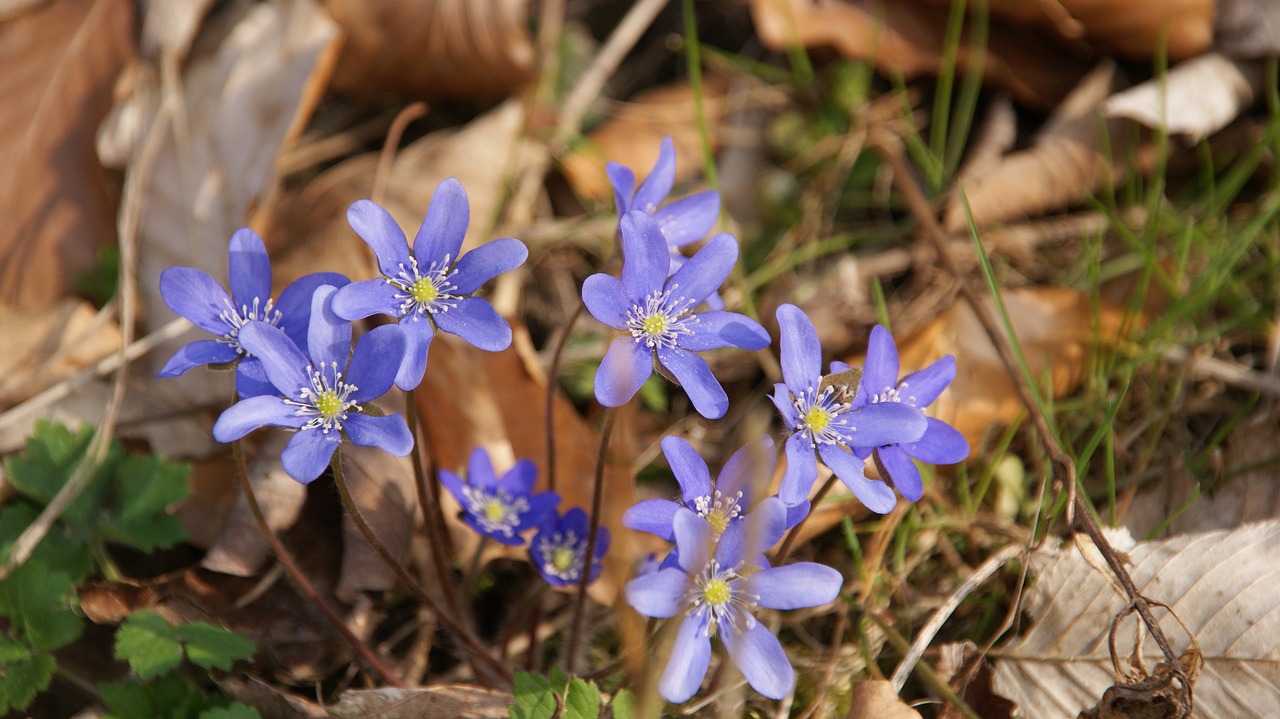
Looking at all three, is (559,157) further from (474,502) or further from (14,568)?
(14,568)

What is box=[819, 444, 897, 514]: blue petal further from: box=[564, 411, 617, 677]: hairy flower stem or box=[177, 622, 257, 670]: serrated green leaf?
box=[177, 622, 257, 670]: serrated green leaf

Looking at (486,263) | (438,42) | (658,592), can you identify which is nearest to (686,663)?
(658,592)

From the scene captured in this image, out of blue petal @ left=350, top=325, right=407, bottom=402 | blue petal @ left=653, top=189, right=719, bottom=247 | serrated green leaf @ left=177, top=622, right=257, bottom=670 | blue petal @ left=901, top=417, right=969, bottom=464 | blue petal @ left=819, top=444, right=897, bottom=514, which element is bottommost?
Result: serrated green leaf @ left=177, top=622, right=257, bottom=670

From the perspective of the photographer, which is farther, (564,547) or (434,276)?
(564,547)

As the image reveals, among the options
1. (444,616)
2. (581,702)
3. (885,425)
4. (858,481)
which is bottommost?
(581,702)

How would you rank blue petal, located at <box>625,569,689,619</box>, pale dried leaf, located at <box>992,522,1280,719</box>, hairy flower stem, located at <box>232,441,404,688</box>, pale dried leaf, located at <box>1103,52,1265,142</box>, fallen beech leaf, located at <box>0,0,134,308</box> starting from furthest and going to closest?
pale dried leaf, located at <box>1103,52,1265,142</box>
fallen beech leaf, located at <box>0,0,134,308</box>
pale dried leaf, located at <box>992,522,1280,719</box>
hairy flower stem, located at <box>232,441,404,688</box>
blue petal, located at <box>625,569,689,619</box>

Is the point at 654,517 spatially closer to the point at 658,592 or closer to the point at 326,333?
the point at 658,592

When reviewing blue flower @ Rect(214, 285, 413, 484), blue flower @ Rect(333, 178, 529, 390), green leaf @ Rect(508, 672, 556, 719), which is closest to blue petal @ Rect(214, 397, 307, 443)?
blue flower @ Rect(214, 285, 413, 484)

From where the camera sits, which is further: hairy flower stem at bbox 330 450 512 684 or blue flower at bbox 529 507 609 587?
blue flower at bbox 529 507 609 587
